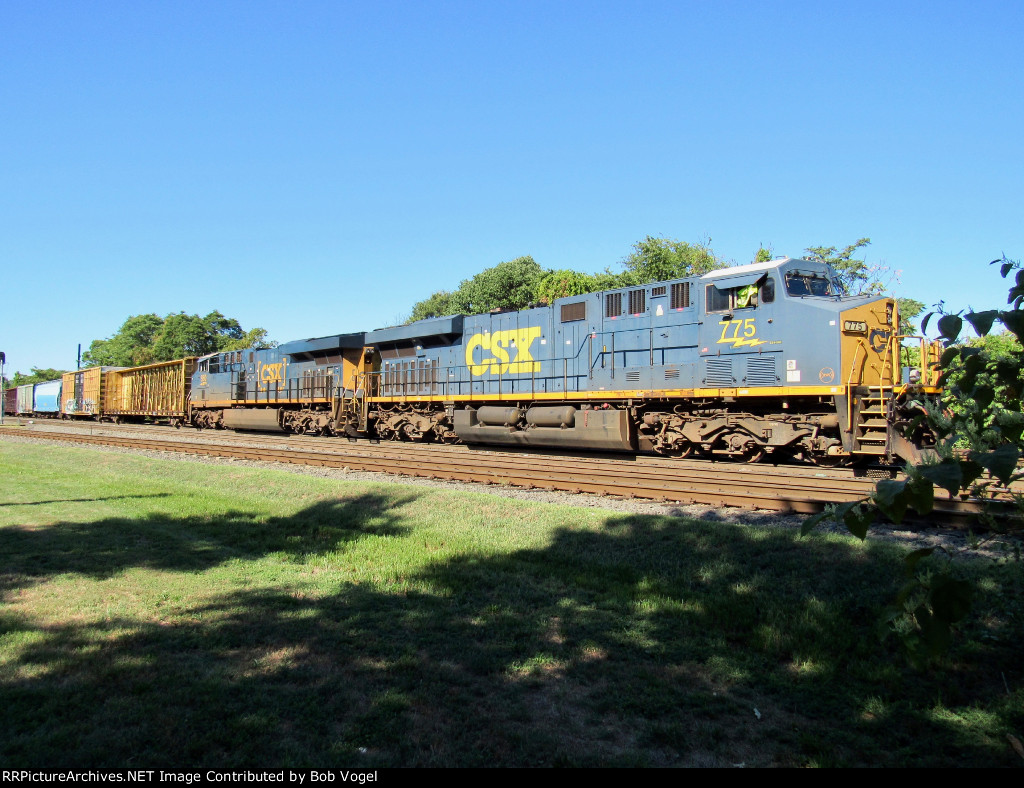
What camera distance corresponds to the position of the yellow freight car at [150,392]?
3350 cm

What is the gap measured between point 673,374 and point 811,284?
3232 mm

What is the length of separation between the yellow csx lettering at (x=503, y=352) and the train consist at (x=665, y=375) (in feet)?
0.14

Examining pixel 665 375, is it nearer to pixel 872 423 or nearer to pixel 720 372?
pixel 720 372

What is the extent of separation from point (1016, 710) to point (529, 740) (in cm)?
258

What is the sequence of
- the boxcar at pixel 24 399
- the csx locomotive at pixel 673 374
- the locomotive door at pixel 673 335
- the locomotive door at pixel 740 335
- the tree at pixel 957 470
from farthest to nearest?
the boxcar at pixel 24 399 < the locomotive door at pixel 673 335 < the locomotive door at pixel 740 335 < the csx locomotive at pixel 673 374 < the tree at pixel 957 470

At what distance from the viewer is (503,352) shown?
60.7 ft

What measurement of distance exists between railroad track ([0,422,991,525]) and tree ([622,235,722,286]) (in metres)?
22.6

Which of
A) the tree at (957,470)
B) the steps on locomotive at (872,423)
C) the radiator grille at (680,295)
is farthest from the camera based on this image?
the radiator grille at (680,295)

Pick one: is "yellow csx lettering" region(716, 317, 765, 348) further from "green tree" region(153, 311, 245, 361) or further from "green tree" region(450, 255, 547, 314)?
"green tree" region(153, 311, 245, 361)

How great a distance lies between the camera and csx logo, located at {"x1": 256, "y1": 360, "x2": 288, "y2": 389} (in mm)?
27219

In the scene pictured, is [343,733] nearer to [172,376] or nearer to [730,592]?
[730,592]

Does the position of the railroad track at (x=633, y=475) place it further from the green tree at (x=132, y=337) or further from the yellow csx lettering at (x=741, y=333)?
the green tree at (x=132, y=337)

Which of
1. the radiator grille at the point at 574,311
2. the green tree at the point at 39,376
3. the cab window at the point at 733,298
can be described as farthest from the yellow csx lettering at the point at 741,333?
the green tree at the point at 39,376

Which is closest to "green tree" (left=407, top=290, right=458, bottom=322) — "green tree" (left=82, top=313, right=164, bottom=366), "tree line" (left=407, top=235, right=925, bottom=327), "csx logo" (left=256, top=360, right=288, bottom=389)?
"tree line" (left=407, top=235, right=925, bottom=327)
